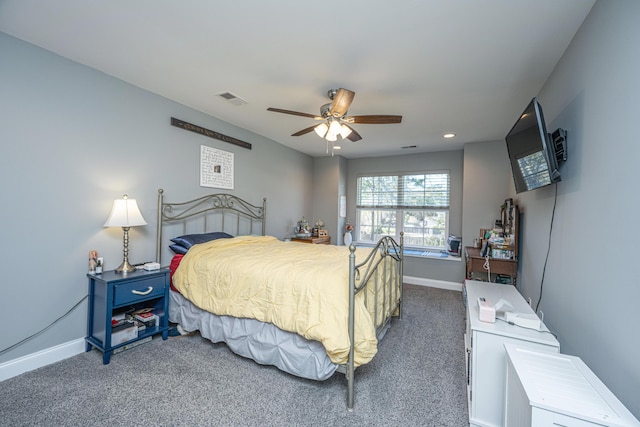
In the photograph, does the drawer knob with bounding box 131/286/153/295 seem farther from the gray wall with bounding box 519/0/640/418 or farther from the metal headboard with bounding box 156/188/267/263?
the gray wall with bounding box 519/0/640/418

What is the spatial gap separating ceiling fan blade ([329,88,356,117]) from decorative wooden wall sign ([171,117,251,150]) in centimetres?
176

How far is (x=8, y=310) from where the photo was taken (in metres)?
1.96

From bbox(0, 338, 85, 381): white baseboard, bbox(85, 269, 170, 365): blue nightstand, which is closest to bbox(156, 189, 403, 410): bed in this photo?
bbox(85, 269, 170, 365): blue nightstand

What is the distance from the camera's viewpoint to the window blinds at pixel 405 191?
4.93 meters

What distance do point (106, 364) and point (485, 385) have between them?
2711 millimetres

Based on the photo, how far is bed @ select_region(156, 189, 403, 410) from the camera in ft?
5.86

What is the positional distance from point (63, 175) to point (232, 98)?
1.60m

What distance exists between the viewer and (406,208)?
5199mm

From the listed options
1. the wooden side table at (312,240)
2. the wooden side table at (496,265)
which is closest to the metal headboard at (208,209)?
the wooden side table at (312,240)

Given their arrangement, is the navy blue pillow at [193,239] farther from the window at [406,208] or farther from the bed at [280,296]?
the window at [406,208]

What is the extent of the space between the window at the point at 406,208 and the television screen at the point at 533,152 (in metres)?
2.56

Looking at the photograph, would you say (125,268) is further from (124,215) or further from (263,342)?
(263,342)

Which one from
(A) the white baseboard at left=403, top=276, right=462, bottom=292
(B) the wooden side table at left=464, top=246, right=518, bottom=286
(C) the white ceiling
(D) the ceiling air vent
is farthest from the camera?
(A) the white baseboard at left=403, top=276, right=462, bottom=292

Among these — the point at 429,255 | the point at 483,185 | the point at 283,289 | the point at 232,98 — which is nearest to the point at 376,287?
the point at 283,289
